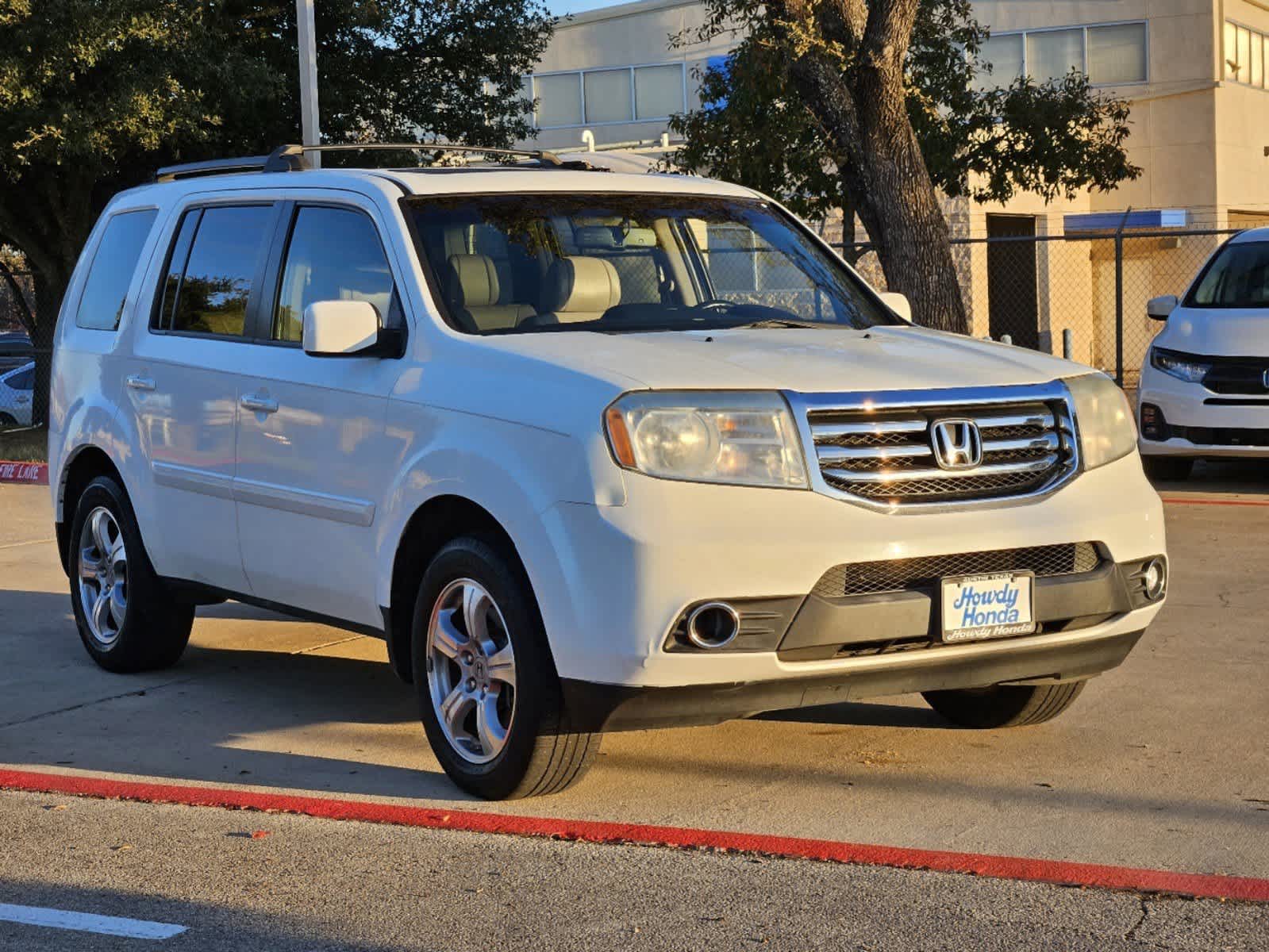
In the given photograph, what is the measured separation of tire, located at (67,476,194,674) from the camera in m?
7.69

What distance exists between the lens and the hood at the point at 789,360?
5352 millimetres

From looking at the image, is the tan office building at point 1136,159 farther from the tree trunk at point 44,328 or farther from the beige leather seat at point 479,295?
the beige leather seat at point 479,295

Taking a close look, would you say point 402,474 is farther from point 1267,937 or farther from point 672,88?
point 672,88

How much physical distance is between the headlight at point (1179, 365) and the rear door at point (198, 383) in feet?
26.5

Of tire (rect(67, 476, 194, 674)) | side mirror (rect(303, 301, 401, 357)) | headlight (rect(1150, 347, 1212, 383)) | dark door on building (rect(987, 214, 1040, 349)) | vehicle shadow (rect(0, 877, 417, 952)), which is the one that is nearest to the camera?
vehicle shadow (rect(0, 877, 417, 952))

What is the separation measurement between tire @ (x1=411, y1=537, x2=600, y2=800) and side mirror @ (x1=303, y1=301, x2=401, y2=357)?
77cm

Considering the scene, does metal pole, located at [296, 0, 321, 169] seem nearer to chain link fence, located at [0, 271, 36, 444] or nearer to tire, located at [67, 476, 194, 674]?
chain link fence, located at [0, 271, 36, 444]

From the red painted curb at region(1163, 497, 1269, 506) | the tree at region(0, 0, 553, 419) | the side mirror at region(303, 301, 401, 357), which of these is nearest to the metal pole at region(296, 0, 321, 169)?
the tree at region(0, 0, 553, 419)

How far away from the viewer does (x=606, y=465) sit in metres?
5.15

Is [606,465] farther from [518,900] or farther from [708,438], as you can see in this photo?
[518,900]

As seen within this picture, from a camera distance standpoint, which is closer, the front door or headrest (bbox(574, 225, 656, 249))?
the front door

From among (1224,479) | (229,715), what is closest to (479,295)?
(229,715)

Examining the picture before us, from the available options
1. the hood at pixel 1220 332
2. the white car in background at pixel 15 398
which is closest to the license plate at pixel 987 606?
the hood at pixel 1220 332

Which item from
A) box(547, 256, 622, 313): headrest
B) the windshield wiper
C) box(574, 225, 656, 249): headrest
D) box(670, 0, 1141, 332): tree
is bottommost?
the windshield wiper
